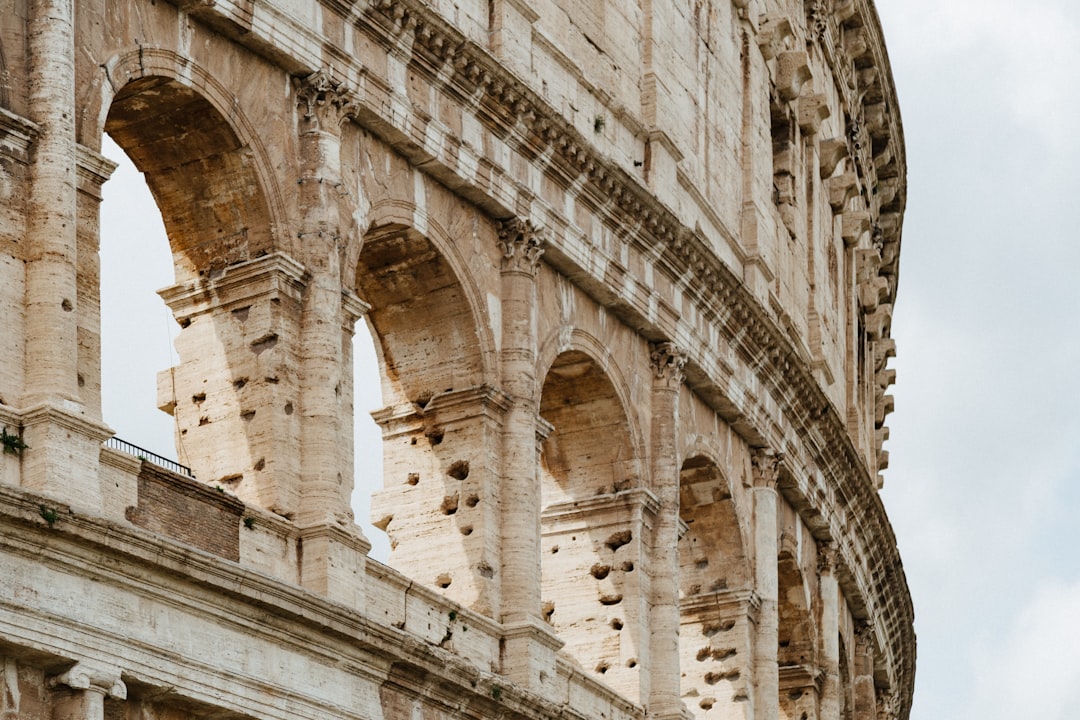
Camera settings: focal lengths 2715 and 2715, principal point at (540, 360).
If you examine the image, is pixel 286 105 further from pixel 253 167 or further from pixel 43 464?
pixel 43 464

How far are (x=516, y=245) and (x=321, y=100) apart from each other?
3309 millimetres

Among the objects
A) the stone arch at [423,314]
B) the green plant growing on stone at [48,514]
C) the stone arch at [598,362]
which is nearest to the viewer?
the green plant growing on stone at [48,514]

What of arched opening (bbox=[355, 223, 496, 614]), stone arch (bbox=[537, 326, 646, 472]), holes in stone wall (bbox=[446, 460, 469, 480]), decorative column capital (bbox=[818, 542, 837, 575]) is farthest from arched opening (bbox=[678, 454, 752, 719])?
holes in stone wall (bbox=[446, 460, 469, 480])

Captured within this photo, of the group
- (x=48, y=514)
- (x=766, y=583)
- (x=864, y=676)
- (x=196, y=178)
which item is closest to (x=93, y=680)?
(x=48, y=514)

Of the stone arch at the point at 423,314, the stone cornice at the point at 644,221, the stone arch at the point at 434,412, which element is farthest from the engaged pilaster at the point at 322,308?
the stone arch at the point at 423,314

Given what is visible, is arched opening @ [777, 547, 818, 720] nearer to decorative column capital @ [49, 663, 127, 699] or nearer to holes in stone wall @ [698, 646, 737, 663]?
holes in stone wall @ [698, 646, 737, 663]

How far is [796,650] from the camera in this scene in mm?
33812

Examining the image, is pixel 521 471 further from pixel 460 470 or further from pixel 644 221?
pixel 644 221

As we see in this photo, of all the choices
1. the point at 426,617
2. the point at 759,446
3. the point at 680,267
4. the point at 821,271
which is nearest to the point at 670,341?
the point at 680,267

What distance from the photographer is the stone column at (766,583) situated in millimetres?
30297

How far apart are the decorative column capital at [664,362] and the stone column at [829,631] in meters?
6.89

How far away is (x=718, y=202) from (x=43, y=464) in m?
14.3

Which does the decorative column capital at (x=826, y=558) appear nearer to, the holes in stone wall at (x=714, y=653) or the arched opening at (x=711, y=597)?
the arched opening at (x=711, y=597)

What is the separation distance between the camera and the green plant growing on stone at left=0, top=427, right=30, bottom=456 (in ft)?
60.5
